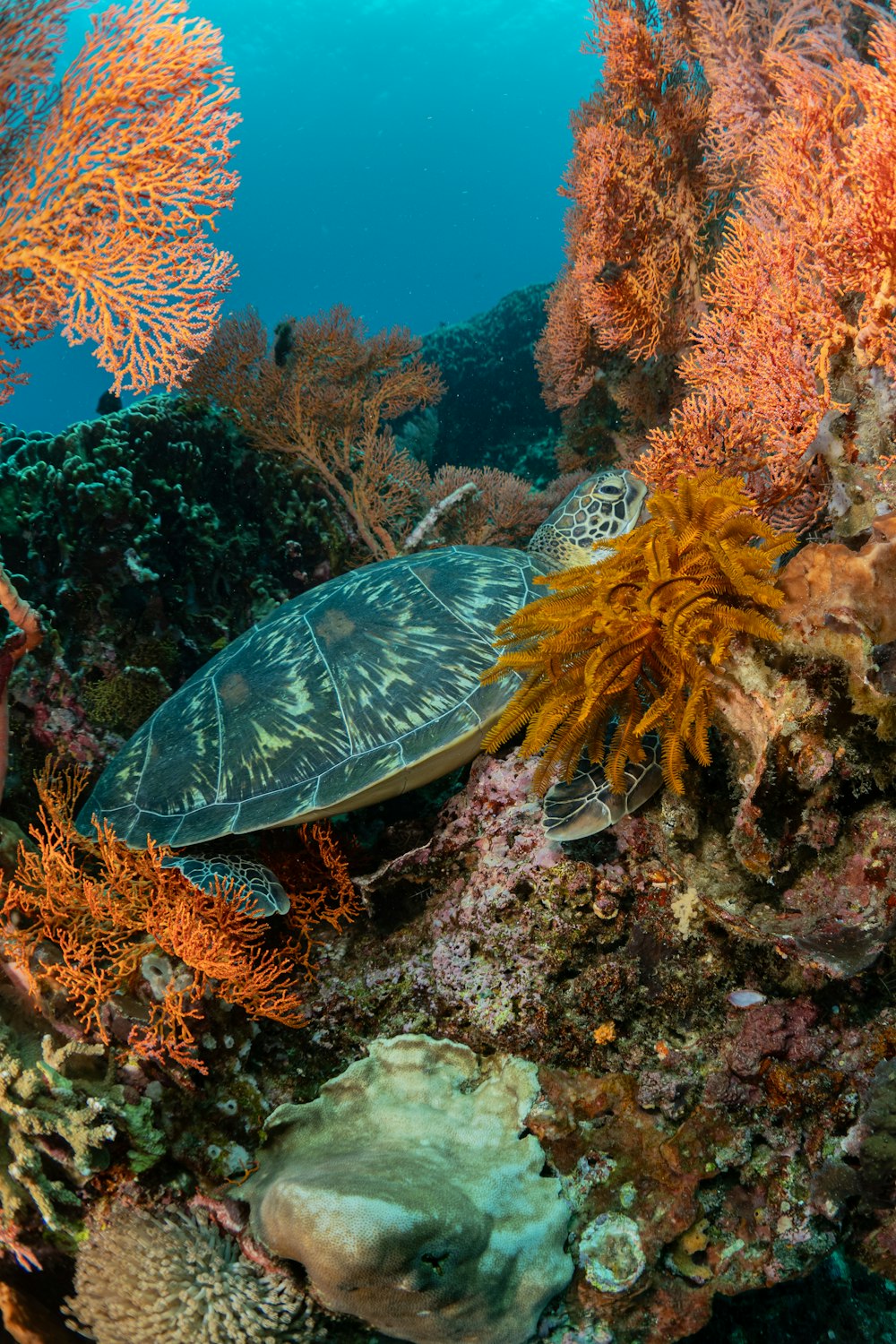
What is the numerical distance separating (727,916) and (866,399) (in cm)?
188

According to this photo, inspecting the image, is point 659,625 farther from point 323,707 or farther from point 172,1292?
point 172,1292

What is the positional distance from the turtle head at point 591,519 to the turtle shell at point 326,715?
0.50 metres

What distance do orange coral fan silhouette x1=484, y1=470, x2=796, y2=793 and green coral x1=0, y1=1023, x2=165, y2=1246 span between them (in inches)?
69.3

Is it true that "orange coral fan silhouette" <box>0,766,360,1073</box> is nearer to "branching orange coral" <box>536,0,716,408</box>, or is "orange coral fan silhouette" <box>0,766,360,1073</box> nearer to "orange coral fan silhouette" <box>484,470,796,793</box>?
"orange coral fan silhouette" <box>484,470,796,793</box>

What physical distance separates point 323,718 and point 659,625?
1.64 m

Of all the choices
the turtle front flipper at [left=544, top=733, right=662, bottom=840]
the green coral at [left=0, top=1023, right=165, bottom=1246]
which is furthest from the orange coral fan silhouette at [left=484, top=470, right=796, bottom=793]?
the green coral at [left=0, top=1023, right=165, bottom=1246]

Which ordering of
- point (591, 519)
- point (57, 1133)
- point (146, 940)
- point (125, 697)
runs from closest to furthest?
point (57, 1133) < point (146, 940) < point (591, 519) < point (125, 697)

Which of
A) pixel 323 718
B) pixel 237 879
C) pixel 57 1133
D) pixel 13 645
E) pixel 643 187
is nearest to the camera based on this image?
pixel 57 1133

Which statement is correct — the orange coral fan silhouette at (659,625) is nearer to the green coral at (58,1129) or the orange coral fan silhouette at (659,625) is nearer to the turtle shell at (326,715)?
the turtle shell at (326,715)

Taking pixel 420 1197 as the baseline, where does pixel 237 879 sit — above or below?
above

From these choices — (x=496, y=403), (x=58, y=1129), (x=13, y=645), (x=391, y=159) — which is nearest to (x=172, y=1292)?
(x=58, y=1129)

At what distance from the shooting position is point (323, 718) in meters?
3.10

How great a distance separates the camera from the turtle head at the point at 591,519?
3.91m

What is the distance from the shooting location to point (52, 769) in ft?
12.2
